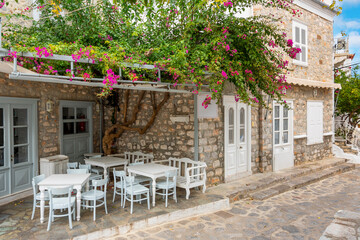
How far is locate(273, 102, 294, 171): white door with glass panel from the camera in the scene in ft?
29.2

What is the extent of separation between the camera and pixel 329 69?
11305 millimetres

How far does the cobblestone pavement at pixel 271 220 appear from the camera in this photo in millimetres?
4566

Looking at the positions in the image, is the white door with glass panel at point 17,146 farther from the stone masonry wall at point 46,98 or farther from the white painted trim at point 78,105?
the white painted trim at point 78,105

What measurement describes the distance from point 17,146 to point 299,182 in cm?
739

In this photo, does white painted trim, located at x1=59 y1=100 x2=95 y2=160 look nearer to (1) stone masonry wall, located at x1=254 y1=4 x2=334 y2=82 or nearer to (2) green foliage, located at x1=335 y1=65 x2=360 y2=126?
(1) stone masonry wall, located at x1=254 y1=4 x2=334 y2=82

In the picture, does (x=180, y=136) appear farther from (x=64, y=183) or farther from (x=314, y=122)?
(x=314, y=122)

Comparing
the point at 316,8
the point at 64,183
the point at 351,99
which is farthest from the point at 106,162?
the point at 351,99

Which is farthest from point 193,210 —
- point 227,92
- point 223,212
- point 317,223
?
point 227,92

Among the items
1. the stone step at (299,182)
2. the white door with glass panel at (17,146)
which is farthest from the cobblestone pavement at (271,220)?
the white door with glass panel at (17,146)

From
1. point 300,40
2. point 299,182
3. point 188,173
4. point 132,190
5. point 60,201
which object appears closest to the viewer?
point 60,201

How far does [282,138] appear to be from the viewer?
30.1ft

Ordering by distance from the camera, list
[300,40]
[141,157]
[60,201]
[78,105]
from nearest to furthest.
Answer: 1. [60,201]
2. [141,157]
3. [78,105]
4. [300,40]

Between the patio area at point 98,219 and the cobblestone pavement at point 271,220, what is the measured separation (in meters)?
0.19

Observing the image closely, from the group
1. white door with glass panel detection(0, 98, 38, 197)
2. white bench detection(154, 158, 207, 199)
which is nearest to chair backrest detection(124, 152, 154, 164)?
white bench detection(154, 158, 207, 199)
